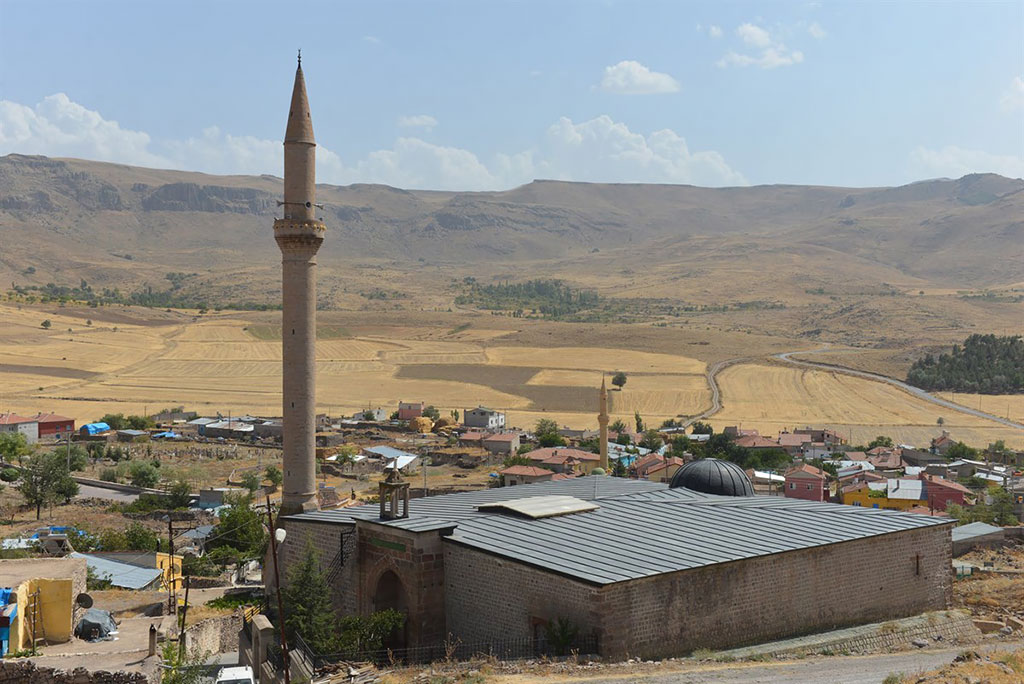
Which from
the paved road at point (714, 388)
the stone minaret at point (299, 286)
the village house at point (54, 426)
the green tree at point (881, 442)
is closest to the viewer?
the stone minaret at point (299, 286)

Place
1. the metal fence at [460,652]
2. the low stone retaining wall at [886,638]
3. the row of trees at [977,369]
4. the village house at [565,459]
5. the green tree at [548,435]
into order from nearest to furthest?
the metal fence at [460,652] < the low stone retaining wall at [886,638] < the village house at [565,459] < the green tree at [548,435] < the row of trees at [977,369]

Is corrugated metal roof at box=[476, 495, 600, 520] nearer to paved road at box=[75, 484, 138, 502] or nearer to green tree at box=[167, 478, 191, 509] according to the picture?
green tree at box=[167, 478, 191, 509]

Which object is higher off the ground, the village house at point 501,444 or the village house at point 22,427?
the village house at point 22,427

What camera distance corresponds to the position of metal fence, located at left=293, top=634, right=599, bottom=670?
18.2 meters

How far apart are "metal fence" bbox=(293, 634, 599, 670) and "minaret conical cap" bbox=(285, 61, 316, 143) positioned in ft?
51.8

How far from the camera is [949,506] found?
4328cm

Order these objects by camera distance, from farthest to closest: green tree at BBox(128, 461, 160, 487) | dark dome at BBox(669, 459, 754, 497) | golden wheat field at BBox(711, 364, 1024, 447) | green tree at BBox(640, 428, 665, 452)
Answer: golden wheat field at BBox(711, 364, 1024, 447) < green tree at BBox(640, 428, 665, 452) < green tree at BBox(128, 461, 160, 487) < dark dome at BBox(669, 459, 754, 497)

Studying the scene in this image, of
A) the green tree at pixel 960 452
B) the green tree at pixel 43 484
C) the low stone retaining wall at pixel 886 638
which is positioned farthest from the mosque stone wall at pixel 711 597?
the green tree at pixel 960 452

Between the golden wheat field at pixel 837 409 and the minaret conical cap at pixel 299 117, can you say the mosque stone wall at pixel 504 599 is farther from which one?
the golden wheat field at pixel 837 409

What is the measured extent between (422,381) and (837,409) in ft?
139

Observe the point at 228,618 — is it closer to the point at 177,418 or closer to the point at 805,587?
the point at 805,587

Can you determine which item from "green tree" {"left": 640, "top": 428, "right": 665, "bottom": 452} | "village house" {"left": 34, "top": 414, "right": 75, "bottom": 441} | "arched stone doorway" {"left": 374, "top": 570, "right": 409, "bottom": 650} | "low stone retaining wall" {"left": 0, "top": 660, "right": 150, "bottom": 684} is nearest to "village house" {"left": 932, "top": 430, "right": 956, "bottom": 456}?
"green tree" {"left": 640, "top": 428, "right": 665, "bottom": 452}

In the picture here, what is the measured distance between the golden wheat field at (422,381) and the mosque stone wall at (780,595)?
56.0 m

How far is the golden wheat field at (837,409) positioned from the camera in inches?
3118
